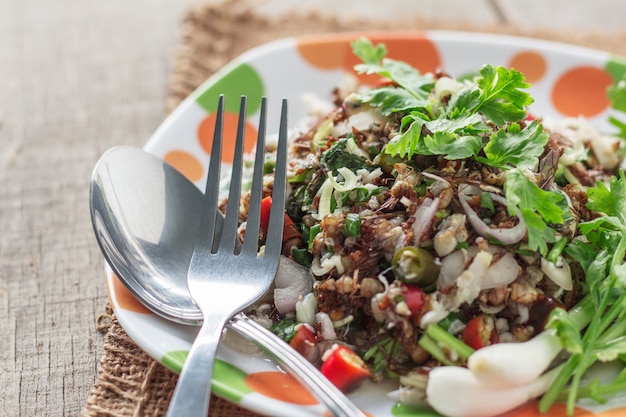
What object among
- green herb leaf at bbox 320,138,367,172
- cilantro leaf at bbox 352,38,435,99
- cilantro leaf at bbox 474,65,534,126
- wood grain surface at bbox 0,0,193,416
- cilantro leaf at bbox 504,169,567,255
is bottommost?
wood grain surface at bbox 0,0,193,416

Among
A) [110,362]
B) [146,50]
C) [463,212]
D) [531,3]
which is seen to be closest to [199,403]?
[110,362]

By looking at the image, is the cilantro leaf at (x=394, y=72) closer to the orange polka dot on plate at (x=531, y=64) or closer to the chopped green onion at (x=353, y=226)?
the chopped green onion at (x=353, y=226)

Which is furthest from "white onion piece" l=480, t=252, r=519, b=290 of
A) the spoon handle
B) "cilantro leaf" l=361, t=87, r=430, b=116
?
"cilantro leaf" l=361, t=87, r=430, b=116

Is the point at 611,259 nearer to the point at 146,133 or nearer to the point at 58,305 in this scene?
the point at 58,305

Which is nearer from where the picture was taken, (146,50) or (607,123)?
(607,123)

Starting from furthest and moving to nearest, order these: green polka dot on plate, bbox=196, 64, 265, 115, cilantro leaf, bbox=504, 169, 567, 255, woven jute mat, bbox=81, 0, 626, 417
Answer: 1. woven jute mat, bbox=81, 0, 626, 417
2. green polka dot on plate, bbox=196, 64, 265, 115
3. cilantro leaf, bbox=504, 169, 567, 255

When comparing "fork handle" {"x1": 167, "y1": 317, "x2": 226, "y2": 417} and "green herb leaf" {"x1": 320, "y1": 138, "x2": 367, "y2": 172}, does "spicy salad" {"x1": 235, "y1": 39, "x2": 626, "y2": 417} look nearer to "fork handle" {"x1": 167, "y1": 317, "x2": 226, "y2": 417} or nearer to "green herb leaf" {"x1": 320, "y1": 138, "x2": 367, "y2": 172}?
"green herb leaf" {"x1": 320, "y1": 138, "x2": 367, "y2": 172}
